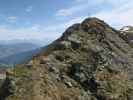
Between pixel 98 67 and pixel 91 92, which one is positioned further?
pixel 98 67

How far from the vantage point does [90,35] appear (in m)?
17.5

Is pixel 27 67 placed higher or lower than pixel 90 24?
lower

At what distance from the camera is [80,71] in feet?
48.5

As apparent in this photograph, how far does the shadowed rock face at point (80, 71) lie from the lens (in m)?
13.6

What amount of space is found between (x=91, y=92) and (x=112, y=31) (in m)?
5.53

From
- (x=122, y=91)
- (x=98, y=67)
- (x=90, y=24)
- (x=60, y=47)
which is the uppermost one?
(x=90, y=24)

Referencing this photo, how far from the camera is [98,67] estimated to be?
15.4 m

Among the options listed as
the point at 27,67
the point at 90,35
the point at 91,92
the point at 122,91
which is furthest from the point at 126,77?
the point at 27,67

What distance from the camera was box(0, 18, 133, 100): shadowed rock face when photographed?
13.6 meters

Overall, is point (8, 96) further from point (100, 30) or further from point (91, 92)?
point (100, 30)

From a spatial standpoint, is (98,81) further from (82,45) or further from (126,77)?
(82,45)

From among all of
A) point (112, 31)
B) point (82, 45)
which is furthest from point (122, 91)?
point (112, 31)

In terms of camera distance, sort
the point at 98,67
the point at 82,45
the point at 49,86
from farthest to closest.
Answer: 1. the point at 82,45
2. the point at 98,67
3. the point at 49,86

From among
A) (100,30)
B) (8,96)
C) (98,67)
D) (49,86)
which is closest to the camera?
(8,96)
